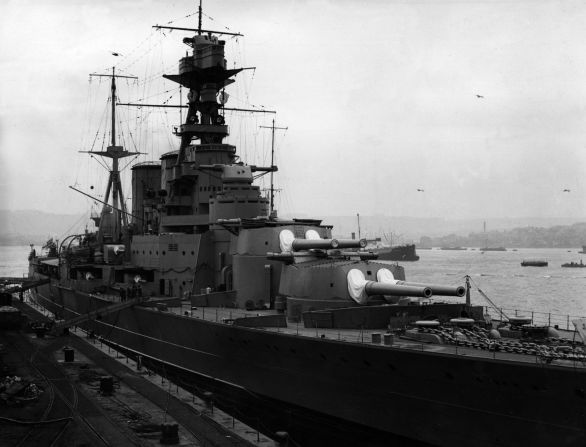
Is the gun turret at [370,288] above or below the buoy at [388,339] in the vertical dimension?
above

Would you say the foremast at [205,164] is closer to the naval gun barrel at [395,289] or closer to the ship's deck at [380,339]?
the ship's deck at [380,339]

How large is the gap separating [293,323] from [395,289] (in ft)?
11.4

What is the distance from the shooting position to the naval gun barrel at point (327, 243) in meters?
21.0

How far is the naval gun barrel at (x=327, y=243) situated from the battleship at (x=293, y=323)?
45mm

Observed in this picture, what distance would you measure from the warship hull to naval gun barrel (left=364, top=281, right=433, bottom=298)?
103 inches

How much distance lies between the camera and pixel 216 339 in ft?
70.8

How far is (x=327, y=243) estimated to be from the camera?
21.1m

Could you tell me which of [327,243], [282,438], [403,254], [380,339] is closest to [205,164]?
[327,243]

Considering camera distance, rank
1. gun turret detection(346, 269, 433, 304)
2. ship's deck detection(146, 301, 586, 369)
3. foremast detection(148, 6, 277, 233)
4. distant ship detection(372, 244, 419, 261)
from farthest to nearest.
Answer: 1. distant ship detection(372, 244, 419, 261)
2. foremast detection(148, 6, 277, 233)
3. gun turret detection(346, 269, 433, 304)
4. ship's deck detection(146, 301, 586, 369)

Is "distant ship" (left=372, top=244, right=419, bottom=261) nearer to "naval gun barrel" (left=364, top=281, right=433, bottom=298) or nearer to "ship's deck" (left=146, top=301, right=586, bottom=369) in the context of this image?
"ship's deck" (left=146, top=301, right=586, bottom=369)

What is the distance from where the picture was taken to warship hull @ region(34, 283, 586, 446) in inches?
539

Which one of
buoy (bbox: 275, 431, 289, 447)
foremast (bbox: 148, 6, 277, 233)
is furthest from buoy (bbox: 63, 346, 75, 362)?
buoy (bbox: 275, 431, 289, 447)

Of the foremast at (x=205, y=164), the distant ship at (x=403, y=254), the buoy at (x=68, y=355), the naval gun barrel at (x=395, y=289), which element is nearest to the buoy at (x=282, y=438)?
the naval gun barrel at (x=395, y=289)

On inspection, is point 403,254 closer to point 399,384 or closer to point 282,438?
point 399,384
